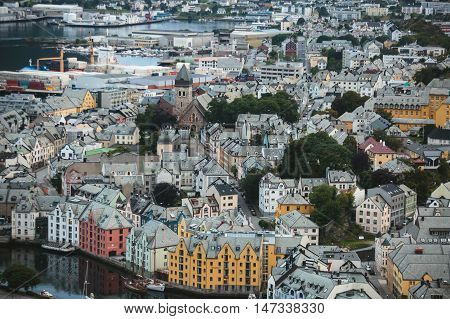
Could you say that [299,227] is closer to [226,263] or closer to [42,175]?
[226,263]

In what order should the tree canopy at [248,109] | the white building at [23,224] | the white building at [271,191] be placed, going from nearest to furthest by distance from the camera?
the white building at [23,224] → the white building at [271,191] → the tree canopy at [248,109]

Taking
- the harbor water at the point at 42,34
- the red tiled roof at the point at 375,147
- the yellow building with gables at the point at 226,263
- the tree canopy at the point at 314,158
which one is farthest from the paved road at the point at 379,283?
the harbor water at the point at 42,34

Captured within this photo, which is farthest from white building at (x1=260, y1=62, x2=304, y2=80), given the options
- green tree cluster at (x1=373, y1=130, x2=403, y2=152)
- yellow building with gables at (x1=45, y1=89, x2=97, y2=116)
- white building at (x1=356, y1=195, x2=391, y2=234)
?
white building at (x1=356, y1=195, x2=391, y2=234)

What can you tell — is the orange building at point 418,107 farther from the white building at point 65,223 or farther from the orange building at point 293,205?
the white building at point 65,223

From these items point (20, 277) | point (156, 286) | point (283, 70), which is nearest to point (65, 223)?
point (20, 277)

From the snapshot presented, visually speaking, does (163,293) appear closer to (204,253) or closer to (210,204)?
(204,253)

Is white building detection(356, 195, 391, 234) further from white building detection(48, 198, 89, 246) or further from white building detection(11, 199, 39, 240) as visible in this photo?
white building detection(11, 199, 39, 240)
